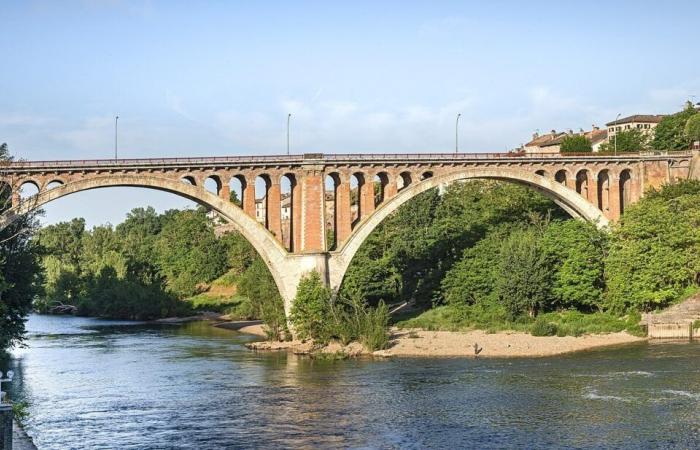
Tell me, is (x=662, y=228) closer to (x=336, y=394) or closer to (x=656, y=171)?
(x=656, y=171)

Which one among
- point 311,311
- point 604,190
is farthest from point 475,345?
point 604,190

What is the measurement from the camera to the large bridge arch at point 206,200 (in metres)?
57.5

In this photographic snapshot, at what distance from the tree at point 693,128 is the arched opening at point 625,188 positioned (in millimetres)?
18691

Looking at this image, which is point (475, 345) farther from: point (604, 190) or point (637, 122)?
point (637, 122)

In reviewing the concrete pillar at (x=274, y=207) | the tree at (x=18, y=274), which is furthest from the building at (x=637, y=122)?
the tree at (x=18, y=274)

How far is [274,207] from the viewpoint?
205 ft

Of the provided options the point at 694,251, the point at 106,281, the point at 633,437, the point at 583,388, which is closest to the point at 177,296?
the point at 106,281

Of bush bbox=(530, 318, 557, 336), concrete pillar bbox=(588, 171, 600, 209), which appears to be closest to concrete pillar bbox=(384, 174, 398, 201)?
bush bbox=(530, 318, 557, 336)

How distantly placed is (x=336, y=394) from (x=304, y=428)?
709 centimetres

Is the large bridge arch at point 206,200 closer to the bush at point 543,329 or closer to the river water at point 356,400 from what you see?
the river water at point 356,400

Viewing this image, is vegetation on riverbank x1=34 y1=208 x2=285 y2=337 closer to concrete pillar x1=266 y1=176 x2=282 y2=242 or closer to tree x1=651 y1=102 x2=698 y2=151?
concrete pillar x1=266 y1=176 x2=282 y2=242

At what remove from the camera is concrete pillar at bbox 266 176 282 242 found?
62406mm

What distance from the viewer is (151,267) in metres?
112

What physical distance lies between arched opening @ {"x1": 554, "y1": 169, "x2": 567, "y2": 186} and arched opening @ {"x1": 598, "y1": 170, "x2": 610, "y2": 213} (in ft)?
9.45
